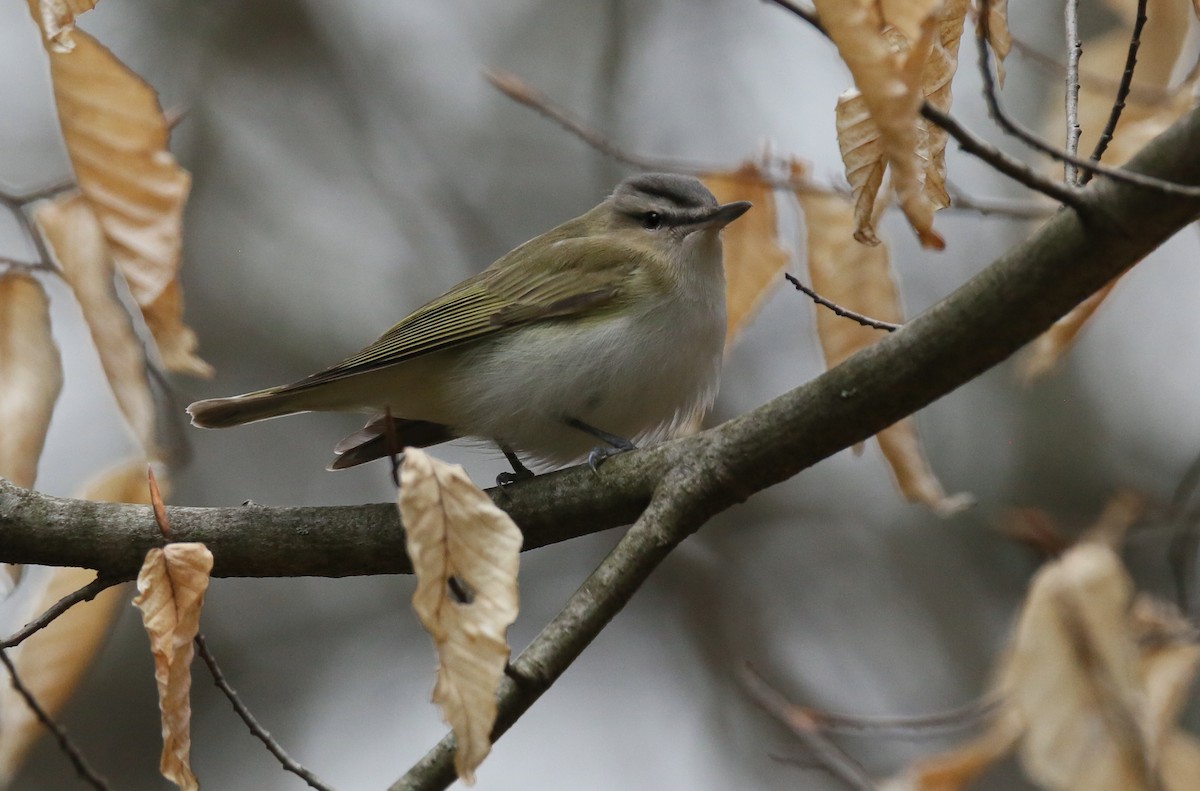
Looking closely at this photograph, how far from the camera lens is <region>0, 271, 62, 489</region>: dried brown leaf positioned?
2969mm

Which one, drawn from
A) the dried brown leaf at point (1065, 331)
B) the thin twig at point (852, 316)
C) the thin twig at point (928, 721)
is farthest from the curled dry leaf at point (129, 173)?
the thin twig at point (928, 721)

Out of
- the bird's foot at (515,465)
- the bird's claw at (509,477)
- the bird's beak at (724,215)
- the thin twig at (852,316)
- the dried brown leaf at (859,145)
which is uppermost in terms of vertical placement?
the dried brown leaf at (859,145)

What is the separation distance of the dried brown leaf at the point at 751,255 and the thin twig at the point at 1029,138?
1.67m

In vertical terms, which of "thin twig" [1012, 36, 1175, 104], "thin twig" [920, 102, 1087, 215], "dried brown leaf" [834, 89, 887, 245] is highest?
"thin twig" [920, 102, 1087, 215]

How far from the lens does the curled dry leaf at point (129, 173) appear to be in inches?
102

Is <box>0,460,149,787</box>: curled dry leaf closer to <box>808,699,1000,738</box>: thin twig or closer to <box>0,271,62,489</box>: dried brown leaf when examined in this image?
<box>0,271,62,489</box>: dried brown leaf

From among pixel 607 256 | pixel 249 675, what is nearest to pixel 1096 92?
pixel 607 256

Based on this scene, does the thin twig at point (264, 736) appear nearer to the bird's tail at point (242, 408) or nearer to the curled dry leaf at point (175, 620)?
the curled dry leaf at point (175, 620)

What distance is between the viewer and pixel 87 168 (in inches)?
104

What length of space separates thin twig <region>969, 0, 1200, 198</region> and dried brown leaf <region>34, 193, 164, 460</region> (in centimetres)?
185

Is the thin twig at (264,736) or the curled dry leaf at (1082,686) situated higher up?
the curled dry leaf at (1082,686)

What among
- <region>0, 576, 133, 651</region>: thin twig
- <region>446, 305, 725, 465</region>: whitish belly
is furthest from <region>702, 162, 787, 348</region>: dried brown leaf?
<region>0, 576, 133, 651</region>: thin twig

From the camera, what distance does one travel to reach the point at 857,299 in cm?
321

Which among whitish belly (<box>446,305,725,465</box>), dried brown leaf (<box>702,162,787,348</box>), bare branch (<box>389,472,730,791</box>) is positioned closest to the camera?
Answer: bare branch (<box>389,472,730,791</box>)
